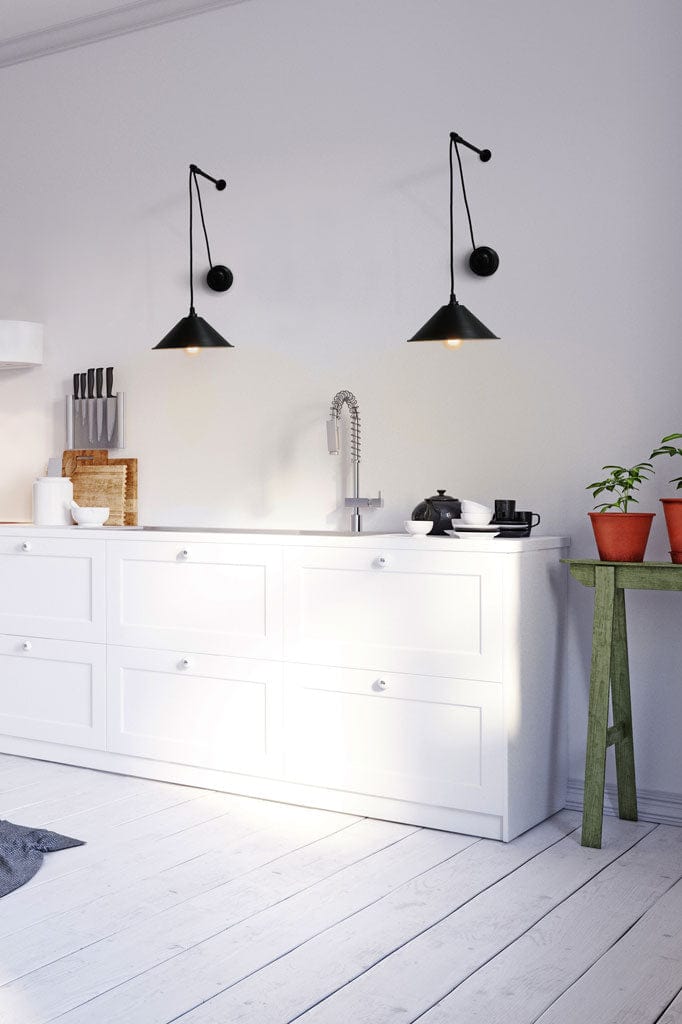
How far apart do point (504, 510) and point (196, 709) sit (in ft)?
3.92

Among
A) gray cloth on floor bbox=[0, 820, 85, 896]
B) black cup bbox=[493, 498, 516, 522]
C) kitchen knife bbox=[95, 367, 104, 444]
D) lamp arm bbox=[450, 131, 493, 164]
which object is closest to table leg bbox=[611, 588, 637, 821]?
black cup bbox=[493, 498, 516, 522]

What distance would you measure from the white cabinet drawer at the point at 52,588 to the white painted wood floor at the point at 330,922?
69cm

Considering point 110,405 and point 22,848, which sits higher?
point 110,405

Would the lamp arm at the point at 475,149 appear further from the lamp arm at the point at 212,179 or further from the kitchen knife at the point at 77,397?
the kitchen knife at the point at 77,397

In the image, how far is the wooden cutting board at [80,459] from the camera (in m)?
4.32

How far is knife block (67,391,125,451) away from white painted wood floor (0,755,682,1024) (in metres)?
1.58

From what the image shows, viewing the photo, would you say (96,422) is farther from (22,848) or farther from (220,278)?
(22,848)

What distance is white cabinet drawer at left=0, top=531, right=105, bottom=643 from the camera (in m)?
3.72

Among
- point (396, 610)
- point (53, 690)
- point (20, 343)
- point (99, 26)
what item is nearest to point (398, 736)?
point (396, 610)

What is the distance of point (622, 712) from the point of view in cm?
315

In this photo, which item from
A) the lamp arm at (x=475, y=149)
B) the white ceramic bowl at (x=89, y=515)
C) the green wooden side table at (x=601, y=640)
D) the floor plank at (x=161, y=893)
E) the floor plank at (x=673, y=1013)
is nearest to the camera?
the floor plank at (x=673, y=1013)

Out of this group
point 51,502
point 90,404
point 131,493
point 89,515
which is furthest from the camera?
point 90,404

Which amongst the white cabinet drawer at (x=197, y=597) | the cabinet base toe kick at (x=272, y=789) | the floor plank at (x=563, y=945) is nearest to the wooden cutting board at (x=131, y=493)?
the white cabinet drawer at (x=197, y=597)

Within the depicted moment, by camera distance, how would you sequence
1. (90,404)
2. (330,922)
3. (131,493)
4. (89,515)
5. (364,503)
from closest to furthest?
(330,922) → (364,503) → (89,515) → (131,493) → (90,404)
